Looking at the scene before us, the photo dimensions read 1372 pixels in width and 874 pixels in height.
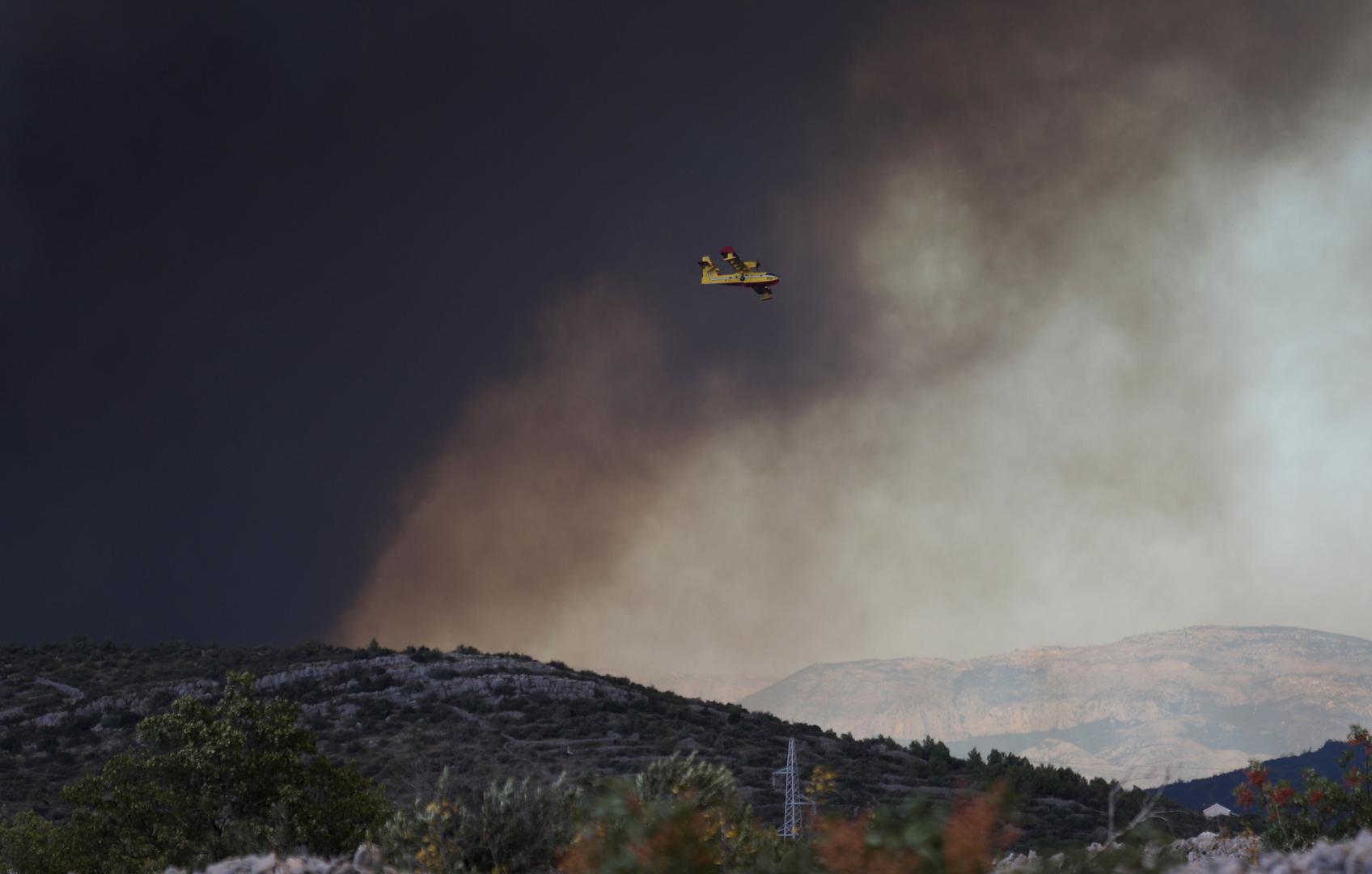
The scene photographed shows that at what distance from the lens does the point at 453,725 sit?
58062 millimetres

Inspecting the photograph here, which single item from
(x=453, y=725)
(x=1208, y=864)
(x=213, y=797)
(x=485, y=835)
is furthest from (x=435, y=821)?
(x=453, y=725)

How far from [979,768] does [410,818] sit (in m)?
44.2

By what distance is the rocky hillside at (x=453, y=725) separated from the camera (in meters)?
46.0

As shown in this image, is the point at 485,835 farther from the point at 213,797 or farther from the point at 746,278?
the point at 746,278

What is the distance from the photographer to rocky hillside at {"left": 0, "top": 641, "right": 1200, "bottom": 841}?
46000 millimetres

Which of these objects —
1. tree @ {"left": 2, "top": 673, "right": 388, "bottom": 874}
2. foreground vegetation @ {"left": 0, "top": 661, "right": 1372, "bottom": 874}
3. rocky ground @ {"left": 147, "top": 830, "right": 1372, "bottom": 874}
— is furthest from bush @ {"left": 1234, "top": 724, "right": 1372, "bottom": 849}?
tree @ {"left": 2, "top": 673, "right": 388, "bottom": 874}

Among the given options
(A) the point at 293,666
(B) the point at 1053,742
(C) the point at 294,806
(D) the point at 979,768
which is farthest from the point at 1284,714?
(C) the point at 294,806

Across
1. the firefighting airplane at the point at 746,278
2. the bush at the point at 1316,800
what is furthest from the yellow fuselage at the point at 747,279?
the bush at the point at 1316,800

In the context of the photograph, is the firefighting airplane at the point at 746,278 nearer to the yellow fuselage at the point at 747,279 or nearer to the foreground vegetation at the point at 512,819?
the yellow fuselage at the point at 747,279

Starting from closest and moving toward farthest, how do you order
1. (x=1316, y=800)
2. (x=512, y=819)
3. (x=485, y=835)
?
1. (x=485, y=835)
2. (x=512, y=819)
3. (x=1316, y=800)

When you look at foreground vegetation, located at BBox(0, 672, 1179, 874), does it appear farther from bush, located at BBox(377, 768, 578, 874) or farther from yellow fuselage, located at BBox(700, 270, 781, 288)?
yellow fuselage, located at BBox(700, 270, 781, 288)

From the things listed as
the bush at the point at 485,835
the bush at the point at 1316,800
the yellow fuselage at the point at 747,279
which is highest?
the yellow fuselage at the point at 747,279

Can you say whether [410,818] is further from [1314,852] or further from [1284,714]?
[1284,714]

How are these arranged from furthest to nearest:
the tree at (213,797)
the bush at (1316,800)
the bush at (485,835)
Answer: the bush at (1316,800)
the tree at (213,797)
the bush at (485,835)
